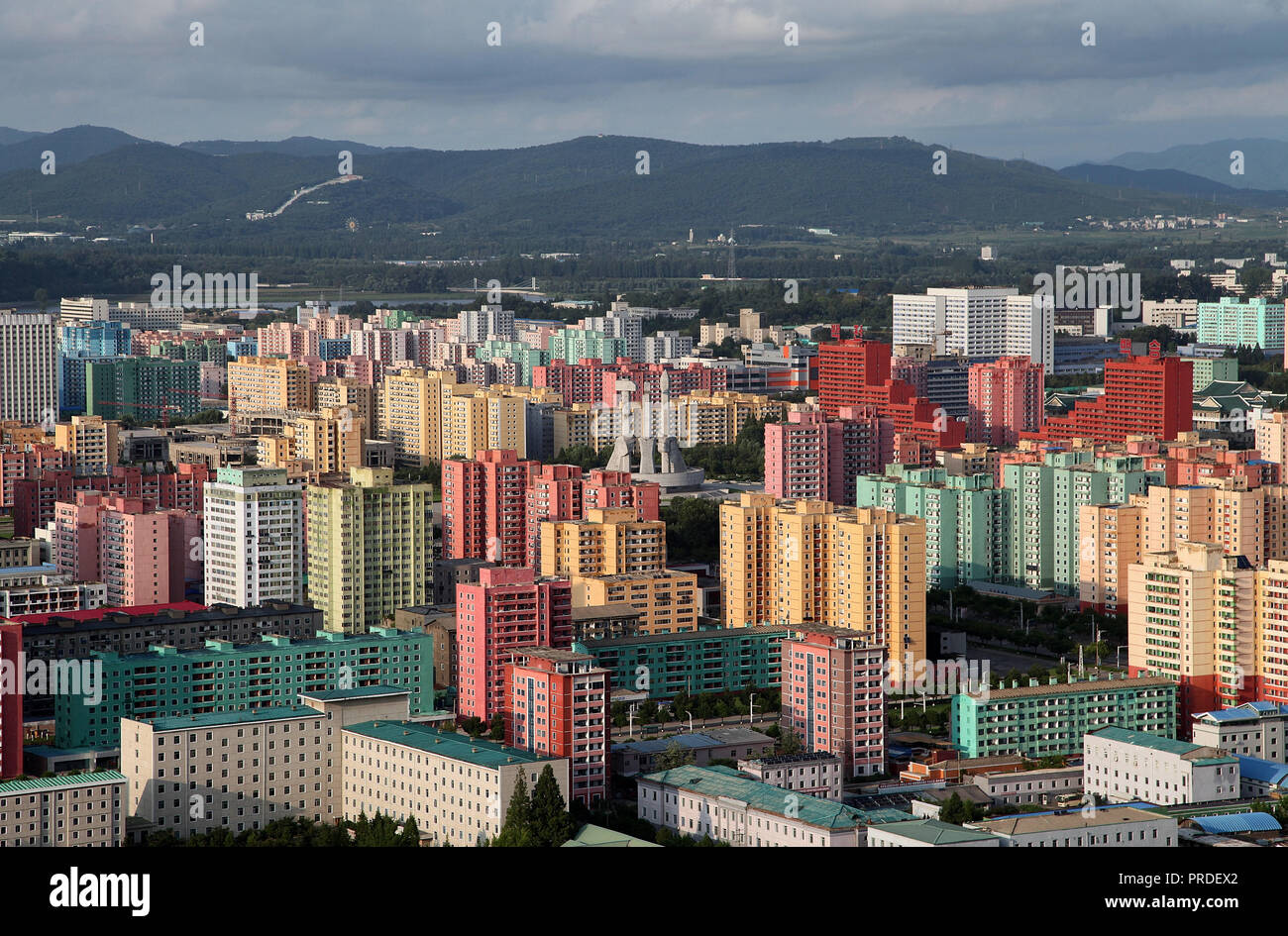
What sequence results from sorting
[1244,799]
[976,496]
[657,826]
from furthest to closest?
[976,496] → [1244,799] → [657,826]

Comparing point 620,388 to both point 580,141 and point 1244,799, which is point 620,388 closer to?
point 1244,799

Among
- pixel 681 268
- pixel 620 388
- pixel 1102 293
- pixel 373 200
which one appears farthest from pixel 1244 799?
pixel 373 200

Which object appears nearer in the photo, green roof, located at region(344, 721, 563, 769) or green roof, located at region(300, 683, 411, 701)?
green roof, located at region(344, 721, 563, 769)

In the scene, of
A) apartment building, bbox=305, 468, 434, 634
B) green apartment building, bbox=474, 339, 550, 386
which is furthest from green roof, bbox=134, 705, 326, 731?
green apartment building, bbox=474, 339, 550, 386

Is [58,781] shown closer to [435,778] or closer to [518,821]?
[435,778]

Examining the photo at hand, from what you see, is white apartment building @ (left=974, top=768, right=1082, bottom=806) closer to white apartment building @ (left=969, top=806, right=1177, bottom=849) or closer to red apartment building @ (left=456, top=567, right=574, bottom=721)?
Result: white apartment building @ (left=969, top=806, right=1177, bottom=849)
